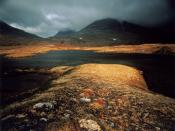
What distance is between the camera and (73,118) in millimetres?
12711

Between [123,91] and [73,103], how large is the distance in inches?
230

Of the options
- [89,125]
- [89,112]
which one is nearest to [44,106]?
[89,112]

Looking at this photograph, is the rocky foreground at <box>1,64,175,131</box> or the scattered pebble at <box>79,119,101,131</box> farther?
the rocky foreground at <box>1,64,175,131</box>

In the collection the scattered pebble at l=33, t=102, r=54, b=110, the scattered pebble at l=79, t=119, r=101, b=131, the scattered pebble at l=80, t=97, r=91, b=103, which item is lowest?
the scattered pebble at l=79, t=119, r=101, b=131

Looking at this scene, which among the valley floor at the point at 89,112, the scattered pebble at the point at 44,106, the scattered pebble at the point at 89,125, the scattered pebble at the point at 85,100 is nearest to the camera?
the scattered pebble at the point at 89,125

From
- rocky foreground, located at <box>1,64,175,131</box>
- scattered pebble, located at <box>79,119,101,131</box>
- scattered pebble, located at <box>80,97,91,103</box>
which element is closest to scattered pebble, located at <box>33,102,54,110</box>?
rocky foreground, located at <box>1,64,175,131</box>

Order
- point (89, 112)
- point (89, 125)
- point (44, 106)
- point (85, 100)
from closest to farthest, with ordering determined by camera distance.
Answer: point (89, 125) < point (89, 112) < point (44, 106) < point (85, 100)

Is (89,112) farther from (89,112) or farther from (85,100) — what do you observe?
(85,100)

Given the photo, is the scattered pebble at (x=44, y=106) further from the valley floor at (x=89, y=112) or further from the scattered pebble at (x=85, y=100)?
the scattered pebble at (x=85, y=100)

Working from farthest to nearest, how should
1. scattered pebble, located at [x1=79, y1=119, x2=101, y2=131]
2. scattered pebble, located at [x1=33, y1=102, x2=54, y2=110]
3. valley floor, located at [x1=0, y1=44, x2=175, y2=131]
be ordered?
scattered pebble, located at [x1=33, y1=102, x2=54, y2=110], valley floor, located at [x1=0, y1=44, x2=175, y2=131], scattered pebble, located at [x1=79, y1=119, x2=101, y2=131]

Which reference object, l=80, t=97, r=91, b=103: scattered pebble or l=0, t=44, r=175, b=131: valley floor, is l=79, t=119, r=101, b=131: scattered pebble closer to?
l=0, t=44, r=175, b=131: valley floor

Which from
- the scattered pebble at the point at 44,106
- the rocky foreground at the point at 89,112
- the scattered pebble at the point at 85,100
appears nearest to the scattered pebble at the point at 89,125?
the rocky foreground at the point at 89,112

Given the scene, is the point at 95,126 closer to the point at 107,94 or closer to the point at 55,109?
the point at 55,109

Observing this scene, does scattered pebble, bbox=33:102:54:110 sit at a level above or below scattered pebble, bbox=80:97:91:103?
above
